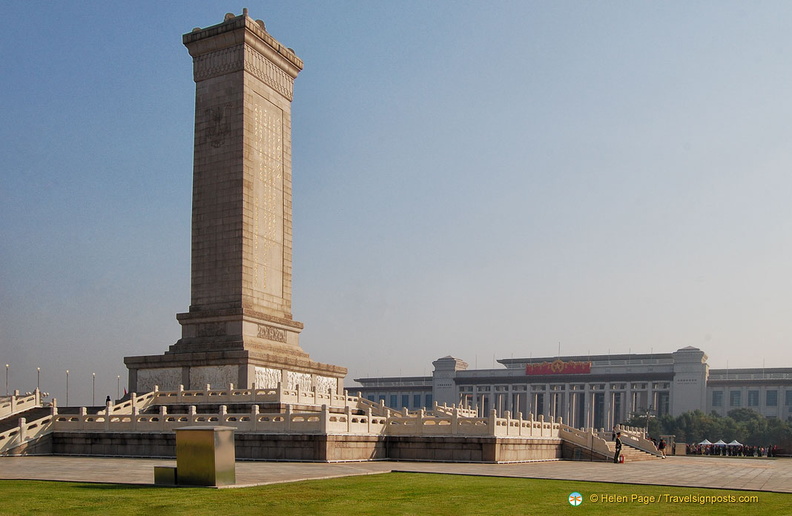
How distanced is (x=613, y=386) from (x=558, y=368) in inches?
288

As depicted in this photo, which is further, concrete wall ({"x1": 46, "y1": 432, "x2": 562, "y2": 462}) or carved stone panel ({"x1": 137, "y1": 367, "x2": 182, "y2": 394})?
carved stone panel ({"x1": 137, "y1": 367, "x2": 182, "y2": 394})

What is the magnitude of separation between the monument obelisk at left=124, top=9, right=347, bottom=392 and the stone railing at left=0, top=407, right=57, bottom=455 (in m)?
8.67

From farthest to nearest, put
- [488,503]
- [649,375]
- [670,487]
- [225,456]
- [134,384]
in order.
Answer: [649,375], [134,384], [670,487], [225,456], [488,503]

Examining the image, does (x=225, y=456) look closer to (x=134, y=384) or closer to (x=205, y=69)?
(x=134, y=384)

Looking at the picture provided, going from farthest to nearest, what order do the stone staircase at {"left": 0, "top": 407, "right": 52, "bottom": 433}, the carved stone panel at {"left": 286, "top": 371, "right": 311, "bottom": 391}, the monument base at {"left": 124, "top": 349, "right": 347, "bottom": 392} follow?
the carved stone panel at {"left": 286, "top": 371, "right": 311, "bottom": 391}
the monument base at {"left": 124, "top": 349, "right": 347, "bottom": 392}
the stone staircase at {"left": 0, "top": 407, "right": 52, "bottom": 433}

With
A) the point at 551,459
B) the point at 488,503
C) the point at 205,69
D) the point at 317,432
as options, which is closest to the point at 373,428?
the point at 317,432

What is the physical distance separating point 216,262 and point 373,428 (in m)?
15.6

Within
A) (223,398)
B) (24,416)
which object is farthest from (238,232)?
(24,416)

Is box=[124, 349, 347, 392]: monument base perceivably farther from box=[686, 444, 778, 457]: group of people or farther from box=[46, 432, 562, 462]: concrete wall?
box=[686, 444, 778, 457]: group of people

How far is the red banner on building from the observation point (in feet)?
386

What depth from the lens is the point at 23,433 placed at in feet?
94.5

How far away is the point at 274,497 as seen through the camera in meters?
14.7

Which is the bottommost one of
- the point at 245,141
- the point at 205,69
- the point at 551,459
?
the point at 551,459

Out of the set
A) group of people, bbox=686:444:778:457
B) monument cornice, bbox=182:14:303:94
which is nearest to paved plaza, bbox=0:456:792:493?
monument cornice, bbox=182:14:303:94
